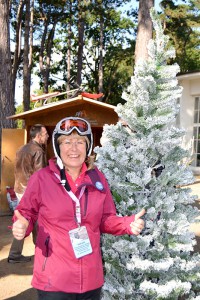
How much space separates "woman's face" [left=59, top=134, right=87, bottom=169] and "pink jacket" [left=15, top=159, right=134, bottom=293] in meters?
0.11

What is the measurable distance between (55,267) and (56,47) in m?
41.0

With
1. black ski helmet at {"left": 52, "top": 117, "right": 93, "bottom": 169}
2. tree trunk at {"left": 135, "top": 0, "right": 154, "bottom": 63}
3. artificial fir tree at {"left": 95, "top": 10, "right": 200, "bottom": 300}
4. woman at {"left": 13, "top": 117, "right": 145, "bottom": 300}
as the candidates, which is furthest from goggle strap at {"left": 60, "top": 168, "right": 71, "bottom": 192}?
tree trunk at {"left": 135, "top": 0, "right": 154, "bottom": 63}

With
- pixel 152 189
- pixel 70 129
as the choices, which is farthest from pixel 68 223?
Answer: pixel 152 189

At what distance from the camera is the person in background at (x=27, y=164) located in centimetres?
566

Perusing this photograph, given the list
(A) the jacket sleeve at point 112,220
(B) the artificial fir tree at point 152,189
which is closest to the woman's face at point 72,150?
(A) the jacket sleeve at point 112,220

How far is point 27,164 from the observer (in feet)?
18.7

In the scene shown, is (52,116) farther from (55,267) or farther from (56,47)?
(56,47)

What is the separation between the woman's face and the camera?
2.60 meters

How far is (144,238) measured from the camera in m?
2.99

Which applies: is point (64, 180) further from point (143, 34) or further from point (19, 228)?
point (143, 34)

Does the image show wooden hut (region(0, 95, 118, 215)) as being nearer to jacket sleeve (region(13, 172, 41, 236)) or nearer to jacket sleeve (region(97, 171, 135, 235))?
jacket sleeve (region(97, 171, 135, 235))

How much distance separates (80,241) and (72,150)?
1.92 ft

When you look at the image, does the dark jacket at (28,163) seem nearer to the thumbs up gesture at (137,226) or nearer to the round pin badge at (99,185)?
the round pin badge at (99,185)

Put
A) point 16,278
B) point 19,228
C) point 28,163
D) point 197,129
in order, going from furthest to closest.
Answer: point 197,129 < point 28,163 < point 16,278 < point 19,228
